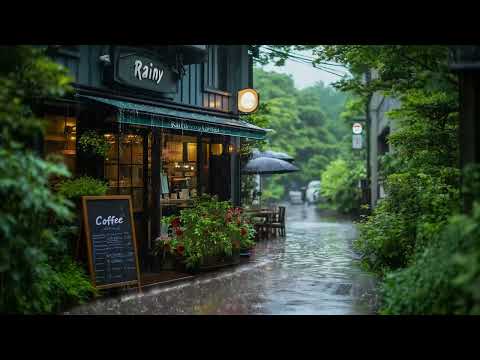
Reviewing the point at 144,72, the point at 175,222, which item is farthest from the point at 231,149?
the point at 144,72

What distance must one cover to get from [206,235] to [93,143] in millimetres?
3013

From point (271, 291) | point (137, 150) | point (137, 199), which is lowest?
point (271, 291)

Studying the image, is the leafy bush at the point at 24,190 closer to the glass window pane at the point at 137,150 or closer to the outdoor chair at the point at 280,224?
the glass window pane at the point at 137,150

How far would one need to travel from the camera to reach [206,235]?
11.4 metres

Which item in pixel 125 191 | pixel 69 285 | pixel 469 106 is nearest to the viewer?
pixel 469 106

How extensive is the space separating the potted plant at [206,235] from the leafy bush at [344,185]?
687 inches

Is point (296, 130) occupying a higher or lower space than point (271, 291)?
higher

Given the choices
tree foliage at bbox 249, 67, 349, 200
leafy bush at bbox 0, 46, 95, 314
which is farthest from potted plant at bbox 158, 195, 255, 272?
tree foliage at bbox 249, 67, 349, 200

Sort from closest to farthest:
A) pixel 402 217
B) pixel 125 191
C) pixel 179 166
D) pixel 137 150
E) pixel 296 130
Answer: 1. pixel 402 217
2. pixel 125 191
3. pixel 137 150
4. pixel 179 166
5. pixel 296 130

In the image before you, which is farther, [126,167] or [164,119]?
[126,167]

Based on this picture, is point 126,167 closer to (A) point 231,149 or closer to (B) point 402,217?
(A) point 231,149

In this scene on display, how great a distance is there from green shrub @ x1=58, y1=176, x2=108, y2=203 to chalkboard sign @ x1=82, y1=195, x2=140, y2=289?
0.55 ft

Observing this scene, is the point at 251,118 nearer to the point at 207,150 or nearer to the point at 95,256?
the point at 207,150
